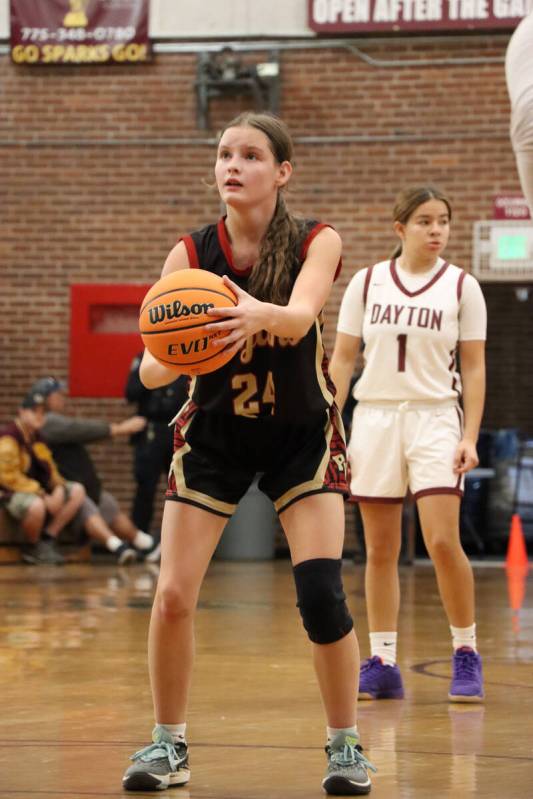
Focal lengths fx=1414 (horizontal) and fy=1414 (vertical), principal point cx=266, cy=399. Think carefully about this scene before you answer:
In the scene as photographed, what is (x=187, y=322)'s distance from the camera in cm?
358

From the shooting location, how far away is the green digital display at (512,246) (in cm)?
1366

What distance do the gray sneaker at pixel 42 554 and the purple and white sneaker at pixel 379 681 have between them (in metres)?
7.48

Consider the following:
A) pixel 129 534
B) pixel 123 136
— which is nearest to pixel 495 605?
pixel 129 534

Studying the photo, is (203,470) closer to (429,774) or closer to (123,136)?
(429,774)

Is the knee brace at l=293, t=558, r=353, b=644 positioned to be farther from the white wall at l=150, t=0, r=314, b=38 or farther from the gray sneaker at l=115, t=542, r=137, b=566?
the white wall at l=150, t=0, r=314, b=38

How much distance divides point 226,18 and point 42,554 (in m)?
5.64

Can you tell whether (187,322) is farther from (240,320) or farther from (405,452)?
(405,452)

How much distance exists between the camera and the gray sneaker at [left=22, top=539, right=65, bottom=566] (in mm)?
12797

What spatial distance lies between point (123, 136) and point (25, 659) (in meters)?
8.64

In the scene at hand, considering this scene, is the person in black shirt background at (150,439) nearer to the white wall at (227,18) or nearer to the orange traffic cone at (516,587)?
the orange traffic cone at (516,587)

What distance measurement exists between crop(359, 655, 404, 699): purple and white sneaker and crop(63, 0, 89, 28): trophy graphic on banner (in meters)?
10.2

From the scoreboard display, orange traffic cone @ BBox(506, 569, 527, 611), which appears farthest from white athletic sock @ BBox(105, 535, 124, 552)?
the scoreboard display

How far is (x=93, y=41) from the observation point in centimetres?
1434

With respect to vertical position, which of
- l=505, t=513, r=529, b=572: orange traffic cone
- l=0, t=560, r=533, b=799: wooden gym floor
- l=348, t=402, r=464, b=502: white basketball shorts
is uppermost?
l=348, t=402, r=464, b=502: white basketball shorts
